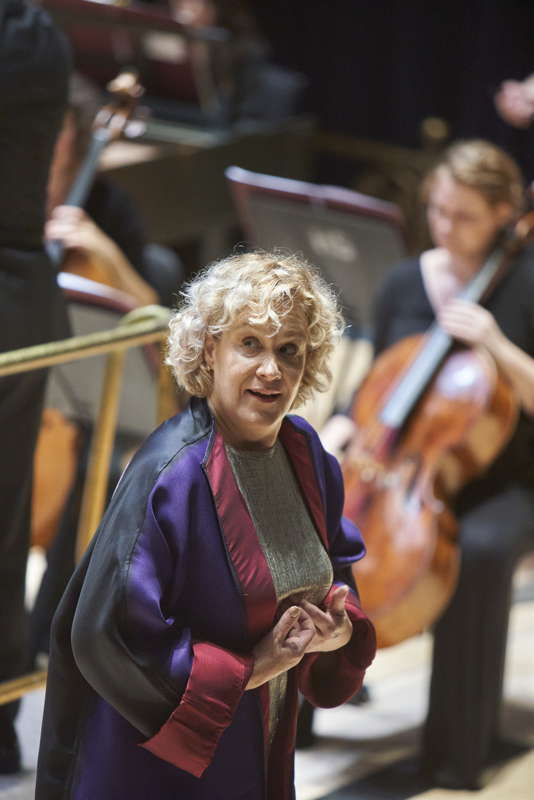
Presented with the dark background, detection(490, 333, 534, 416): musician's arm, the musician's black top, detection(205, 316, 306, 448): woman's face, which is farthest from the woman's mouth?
the dark background

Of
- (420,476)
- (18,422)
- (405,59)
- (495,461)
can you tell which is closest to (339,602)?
(18,422)

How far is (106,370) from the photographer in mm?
2695

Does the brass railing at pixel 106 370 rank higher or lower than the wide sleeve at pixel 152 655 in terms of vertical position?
lower

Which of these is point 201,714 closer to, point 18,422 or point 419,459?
point 18,422

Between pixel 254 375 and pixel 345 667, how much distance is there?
38 cm

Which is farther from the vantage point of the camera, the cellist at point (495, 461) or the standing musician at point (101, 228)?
the standing musician at point (101, 228)

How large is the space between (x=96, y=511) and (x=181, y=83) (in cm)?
333

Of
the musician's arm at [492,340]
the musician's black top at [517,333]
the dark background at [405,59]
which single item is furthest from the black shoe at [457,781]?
the dark background at [405,59]

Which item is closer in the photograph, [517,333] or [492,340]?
[492,340]

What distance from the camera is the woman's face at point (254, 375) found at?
1.64 m

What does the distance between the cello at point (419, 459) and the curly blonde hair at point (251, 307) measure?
1130 millimetres

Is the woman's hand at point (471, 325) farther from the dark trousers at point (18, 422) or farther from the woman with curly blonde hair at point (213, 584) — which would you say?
the woman with curly blonde hair at point (213, 584)

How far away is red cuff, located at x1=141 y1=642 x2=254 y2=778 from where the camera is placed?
1.58m

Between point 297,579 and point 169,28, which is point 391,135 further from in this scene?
point 297,579
